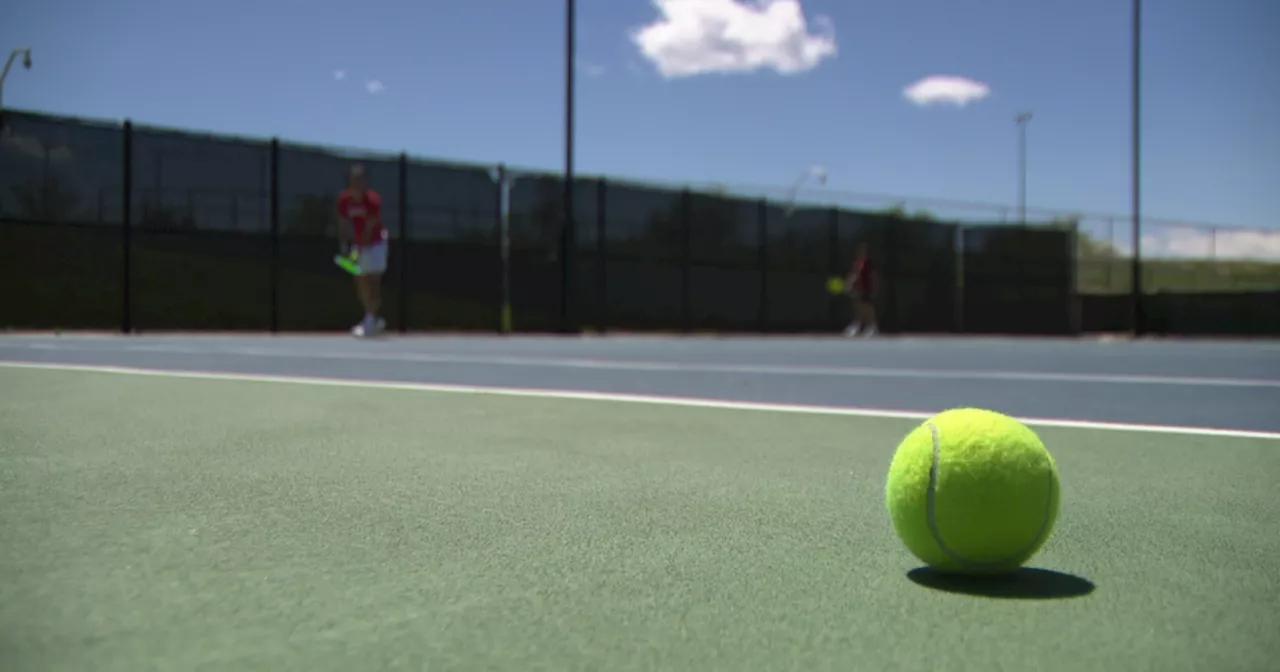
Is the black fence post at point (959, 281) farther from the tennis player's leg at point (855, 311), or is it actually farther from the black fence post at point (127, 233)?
the black fence post at point (127, 233)

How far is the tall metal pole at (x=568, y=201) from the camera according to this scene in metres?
20.0

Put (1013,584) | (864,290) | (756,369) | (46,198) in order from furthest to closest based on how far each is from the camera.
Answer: (864,290) → (46,198) → (756,369) → (1013,584)

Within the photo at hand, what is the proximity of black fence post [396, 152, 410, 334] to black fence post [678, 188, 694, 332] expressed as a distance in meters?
6.42

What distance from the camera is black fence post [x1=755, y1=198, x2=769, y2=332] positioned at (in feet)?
79.5

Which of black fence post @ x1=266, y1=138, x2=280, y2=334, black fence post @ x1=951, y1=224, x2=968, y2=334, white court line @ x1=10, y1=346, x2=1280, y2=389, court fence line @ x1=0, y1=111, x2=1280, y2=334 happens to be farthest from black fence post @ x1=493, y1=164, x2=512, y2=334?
black fence post @ x1=951, y1=224, x2=968, y2=334

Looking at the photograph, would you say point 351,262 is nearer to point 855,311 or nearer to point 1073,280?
point 855,311

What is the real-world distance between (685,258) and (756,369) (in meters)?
13.6

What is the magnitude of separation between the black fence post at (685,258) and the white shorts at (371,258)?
10887mm

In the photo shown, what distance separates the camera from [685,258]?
22.6 m

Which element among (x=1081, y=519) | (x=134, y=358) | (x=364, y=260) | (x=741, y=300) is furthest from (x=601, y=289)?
(x=1081, y=519)

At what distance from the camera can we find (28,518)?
99.7 inches

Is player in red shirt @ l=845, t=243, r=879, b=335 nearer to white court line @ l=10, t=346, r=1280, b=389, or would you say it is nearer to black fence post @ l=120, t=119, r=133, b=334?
white court line @ l=10, t=346, r=1280, b=389

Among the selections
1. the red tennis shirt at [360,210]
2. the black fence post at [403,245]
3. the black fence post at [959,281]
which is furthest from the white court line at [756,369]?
the black fence post at [959,281]

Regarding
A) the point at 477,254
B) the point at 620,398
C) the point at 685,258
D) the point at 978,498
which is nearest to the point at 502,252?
the point at 477,254
